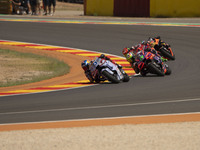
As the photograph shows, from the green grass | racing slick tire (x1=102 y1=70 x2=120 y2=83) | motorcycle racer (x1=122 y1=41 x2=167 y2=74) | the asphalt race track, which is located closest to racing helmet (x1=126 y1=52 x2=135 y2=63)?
motorcycle racer (x1=122 y1=41 x2=167 y2=74)

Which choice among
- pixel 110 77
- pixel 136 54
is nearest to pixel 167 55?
pixel 136 54

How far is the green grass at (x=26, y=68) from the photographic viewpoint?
16656 mm

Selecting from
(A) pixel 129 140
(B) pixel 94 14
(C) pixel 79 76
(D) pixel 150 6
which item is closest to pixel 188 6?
(D) pixel 150 6

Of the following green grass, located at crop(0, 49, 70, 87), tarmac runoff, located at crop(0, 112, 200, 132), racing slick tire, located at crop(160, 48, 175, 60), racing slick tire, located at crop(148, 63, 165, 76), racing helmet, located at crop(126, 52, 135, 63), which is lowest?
green grass, located at crop(0, 49, 70, 87)

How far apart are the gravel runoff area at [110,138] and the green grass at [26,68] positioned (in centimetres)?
656

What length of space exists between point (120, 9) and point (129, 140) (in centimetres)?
2465

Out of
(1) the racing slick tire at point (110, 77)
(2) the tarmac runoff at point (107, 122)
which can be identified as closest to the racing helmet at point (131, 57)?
(1) the racing slick tire at point (110, 77)

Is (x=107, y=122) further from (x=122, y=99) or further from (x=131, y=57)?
(x=131, y=57)

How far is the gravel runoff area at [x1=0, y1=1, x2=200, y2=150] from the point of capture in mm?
8352

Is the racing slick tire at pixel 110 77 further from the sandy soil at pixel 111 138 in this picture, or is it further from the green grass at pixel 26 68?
the sandy soil at pixel 111 138

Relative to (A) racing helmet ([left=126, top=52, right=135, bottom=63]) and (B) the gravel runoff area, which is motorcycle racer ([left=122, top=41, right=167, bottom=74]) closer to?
(A) racing helmet ([left=126, top=52, right=135, bottom=63])

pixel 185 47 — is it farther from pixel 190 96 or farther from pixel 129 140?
pixel 129 140

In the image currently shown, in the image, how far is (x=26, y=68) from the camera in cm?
1888

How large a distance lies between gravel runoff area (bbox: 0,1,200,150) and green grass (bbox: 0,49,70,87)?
656cm
